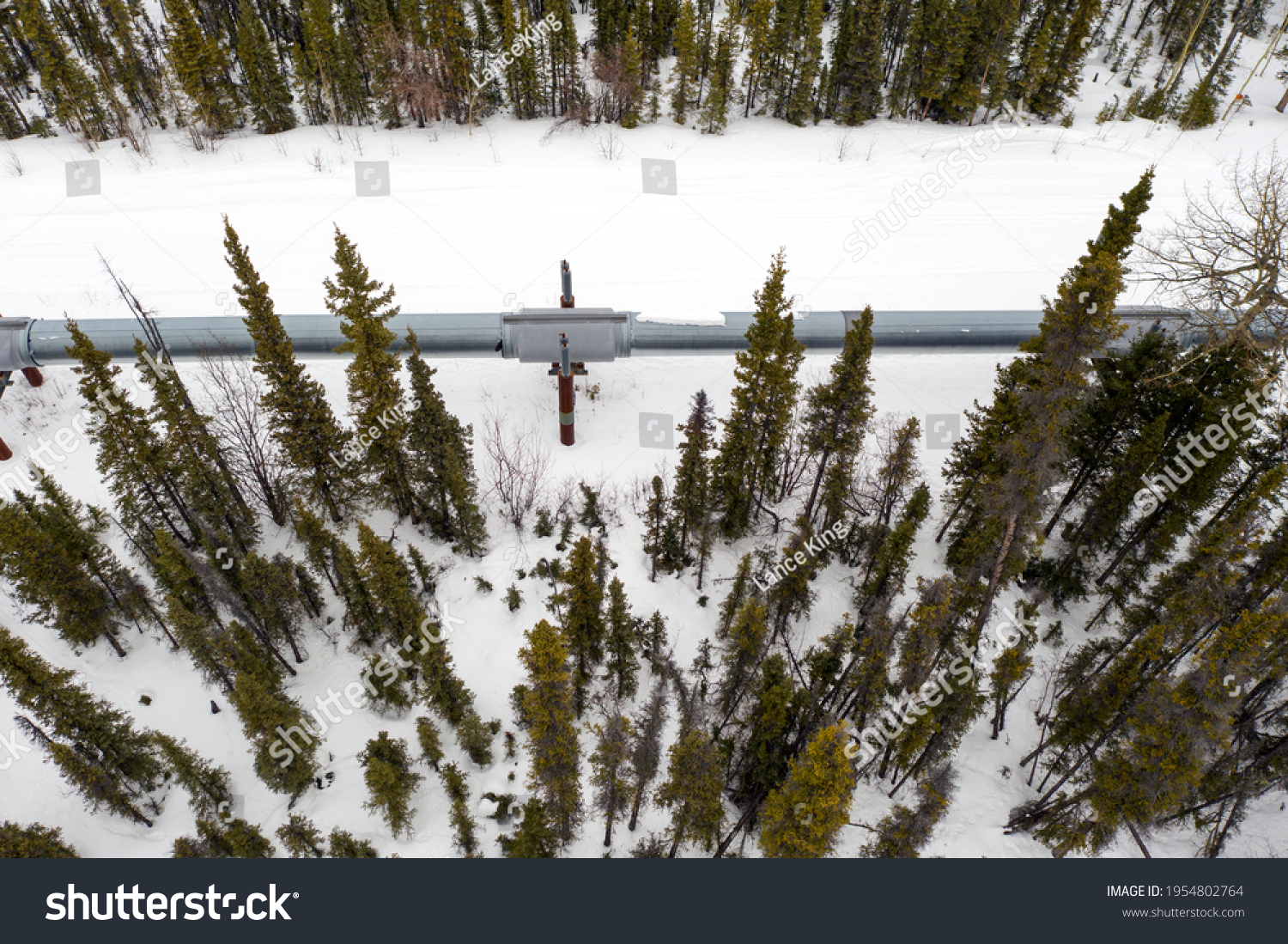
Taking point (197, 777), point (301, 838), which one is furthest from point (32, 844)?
point (301, 838)

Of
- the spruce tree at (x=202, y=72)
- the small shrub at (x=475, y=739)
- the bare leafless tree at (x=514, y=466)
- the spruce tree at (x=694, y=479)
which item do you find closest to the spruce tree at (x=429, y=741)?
the small shrub at (x=475, y=739)

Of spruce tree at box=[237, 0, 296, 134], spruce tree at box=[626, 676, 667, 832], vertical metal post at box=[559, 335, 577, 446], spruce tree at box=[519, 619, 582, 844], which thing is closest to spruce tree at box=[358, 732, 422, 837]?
spruce tree at box=[519, 619, 582, 844]

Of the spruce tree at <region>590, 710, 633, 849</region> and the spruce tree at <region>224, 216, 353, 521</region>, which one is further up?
the spruce tree at <region>224, 216, 353, 521</region>

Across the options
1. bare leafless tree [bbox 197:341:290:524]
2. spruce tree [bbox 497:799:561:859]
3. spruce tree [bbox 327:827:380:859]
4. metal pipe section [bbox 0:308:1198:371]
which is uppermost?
metal pipe section [bbox 0:308:1198:371]

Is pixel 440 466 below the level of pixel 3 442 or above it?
above

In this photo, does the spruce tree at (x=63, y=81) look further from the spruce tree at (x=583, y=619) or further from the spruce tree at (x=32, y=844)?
the spruce tree at (x=583, y=619)

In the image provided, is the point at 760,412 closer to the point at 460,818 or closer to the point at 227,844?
the point at 460,818

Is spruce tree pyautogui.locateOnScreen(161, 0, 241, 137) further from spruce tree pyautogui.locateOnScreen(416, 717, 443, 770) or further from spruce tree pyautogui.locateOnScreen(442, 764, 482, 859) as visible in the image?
spruce tree pyautogui.locateOnScreen(442, 764, 482, 859)

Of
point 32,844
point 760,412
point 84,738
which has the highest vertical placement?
point 760,412
